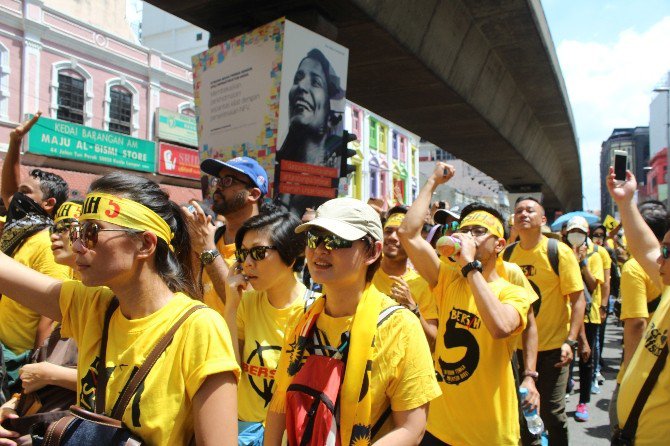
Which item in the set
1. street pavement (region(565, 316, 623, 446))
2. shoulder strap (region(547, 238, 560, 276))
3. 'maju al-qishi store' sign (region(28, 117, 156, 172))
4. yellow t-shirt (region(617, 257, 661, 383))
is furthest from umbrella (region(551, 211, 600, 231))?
'maju al-qishi store' sign (region(28, 117, 156, 172))

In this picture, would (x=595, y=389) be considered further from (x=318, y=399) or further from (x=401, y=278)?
(x=318, y=399)

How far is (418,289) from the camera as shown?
13.5 feet

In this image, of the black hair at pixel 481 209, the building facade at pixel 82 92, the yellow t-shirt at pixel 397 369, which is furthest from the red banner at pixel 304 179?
the building facade at pixel 82 92

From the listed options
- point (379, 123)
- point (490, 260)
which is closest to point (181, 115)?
point (379, 123)

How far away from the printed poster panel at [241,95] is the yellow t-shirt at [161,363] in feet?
12.1

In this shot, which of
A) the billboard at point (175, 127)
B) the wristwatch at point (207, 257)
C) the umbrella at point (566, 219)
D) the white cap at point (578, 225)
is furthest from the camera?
the billboard at point (175, 127)

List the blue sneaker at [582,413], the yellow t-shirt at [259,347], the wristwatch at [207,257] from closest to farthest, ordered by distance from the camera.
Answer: the yellow t-shirt at [259,347] < the wristwatch at [207,257] < the blue sneaker at [582,413]

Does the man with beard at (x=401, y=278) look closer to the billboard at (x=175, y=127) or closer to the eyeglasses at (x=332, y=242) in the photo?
the eyeglasses at (x=332, y=242)

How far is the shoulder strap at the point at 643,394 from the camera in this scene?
266 cm

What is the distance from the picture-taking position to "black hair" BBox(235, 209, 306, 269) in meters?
3.08

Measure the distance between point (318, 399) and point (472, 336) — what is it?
1.50m

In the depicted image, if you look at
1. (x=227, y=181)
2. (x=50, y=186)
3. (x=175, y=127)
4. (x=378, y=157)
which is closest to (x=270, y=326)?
(x=227, y=181)

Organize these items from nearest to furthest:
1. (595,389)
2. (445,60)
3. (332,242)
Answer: (332,242), (595,389), (445,60)

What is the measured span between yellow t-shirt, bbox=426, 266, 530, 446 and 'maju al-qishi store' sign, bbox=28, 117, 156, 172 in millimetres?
17071
